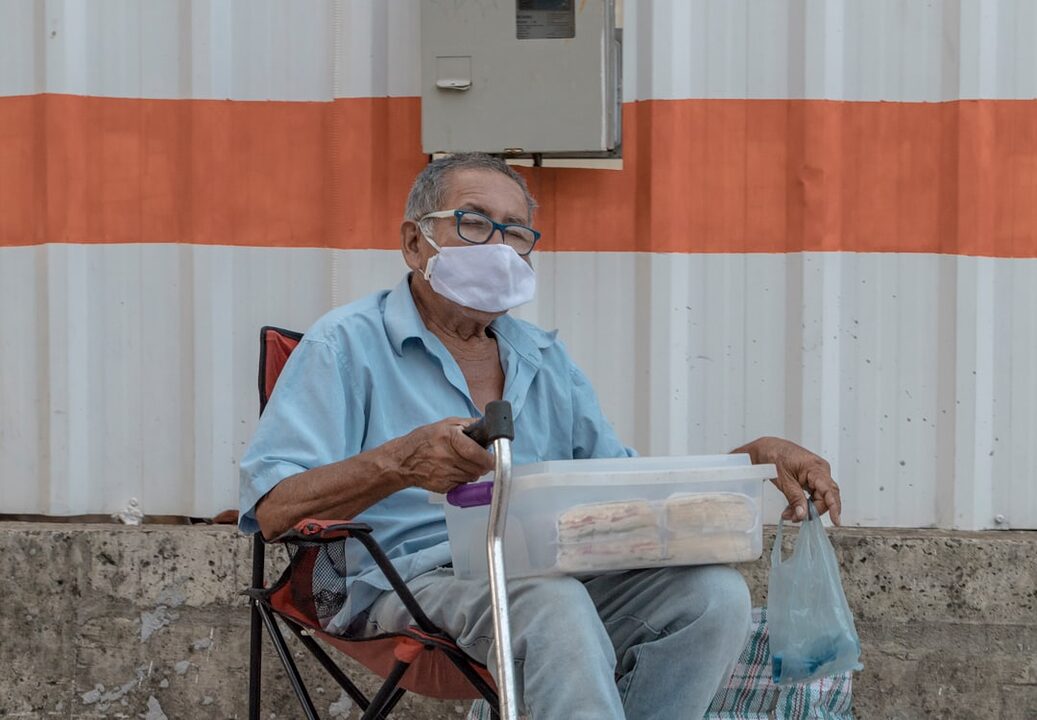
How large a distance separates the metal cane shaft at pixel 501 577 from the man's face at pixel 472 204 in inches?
34.2

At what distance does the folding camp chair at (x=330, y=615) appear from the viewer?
7.72 feet

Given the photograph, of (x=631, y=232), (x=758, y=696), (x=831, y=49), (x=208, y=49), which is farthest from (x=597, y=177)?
(x=758, y=696)

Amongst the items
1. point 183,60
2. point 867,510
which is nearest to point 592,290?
point 867,510

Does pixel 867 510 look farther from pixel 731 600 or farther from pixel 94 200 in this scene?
pixel 94 200

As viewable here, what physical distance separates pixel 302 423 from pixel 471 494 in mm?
471

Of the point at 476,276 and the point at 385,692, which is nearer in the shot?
the point at 385,692

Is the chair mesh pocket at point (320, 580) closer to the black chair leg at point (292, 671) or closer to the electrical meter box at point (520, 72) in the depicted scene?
the black chair leg at point (292, 671)

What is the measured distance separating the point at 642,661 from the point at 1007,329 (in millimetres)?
1869

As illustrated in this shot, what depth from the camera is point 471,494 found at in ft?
7.24

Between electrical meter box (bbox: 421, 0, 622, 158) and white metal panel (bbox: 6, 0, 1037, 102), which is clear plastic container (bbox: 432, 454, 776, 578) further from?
white metal panel (bbox: 6, 0, 1037, 102)

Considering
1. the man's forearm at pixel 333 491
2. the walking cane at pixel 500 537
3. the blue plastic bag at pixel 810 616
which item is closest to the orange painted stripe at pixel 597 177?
the blue plastic bag at pixel 810 616

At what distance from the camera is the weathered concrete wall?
357cm

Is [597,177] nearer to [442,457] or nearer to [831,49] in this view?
[831,49]

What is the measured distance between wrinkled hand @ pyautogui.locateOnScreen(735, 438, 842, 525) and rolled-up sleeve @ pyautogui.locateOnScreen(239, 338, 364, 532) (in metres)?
0.84
